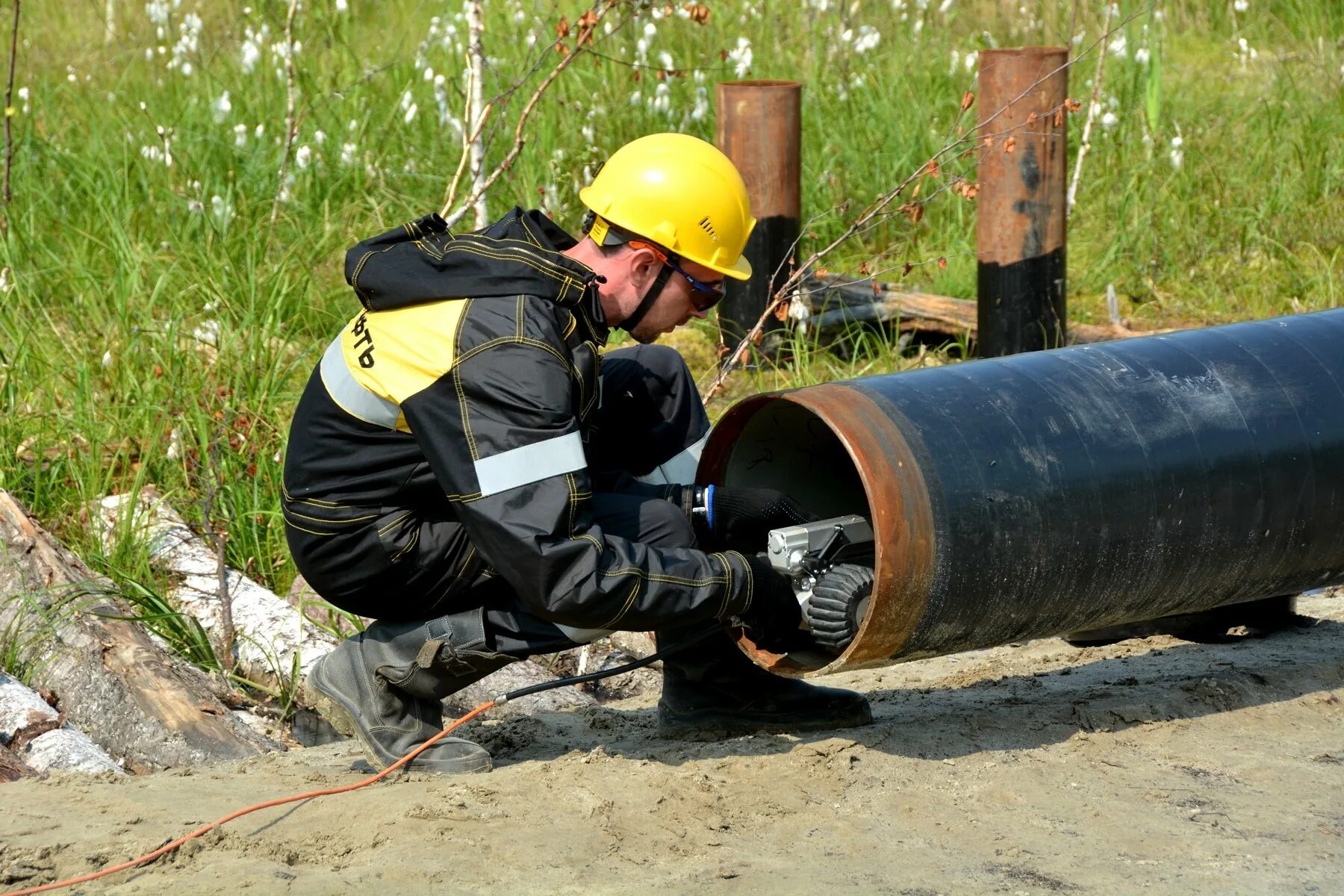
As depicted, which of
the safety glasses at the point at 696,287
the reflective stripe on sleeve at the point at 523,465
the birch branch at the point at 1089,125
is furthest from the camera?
the birch branch at the point at 1089,125

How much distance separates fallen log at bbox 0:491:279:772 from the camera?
3.48m

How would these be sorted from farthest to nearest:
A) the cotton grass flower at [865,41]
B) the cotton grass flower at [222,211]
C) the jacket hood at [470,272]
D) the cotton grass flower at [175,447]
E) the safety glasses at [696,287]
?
the cotton grass flower at [865,41], the cotton grass flower at [222,211], the cotton grass flower at [175,447], the safety glasses at [696,287], the jacket hood at [470,272]

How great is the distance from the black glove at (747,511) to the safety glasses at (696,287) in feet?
1.33

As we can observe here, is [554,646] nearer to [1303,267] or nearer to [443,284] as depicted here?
[443,284]

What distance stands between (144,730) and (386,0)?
6589 millimetres

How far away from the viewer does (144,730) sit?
3477mm

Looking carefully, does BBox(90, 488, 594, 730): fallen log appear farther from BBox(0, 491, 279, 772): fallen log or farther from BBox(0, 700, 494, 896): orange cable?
BBox(0, 700, 494, 896): orange cable

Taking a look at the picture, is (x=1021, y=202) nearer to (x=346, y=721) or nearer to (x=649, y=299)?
(x=649, y=299)

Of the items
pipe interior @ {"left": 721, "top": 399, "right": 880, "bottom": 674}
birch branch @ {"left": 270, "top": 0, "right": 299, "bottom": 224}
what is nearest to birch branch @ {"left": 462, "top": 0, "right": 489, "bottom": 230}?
birch branch @ {"left": 270, "top": 0, "right": 299, "bottom": 224}

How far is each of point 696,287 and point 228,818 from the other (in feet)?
4.43

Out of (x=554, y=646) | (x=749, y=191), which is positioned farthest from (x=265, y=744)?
(x=749, y=191)

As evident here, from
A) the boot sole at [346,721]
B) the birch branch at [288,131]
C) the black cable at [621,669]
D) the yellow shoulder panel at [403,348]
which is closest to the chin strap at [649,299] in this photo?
the yellow shoulder panel at [403,348]

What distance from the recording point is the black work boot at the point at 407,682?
10.1 ft

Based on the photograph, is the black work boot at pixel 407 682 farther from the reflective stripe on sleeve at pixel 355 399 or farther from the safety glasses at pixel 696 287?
the safety glasses at pixel 696 287
